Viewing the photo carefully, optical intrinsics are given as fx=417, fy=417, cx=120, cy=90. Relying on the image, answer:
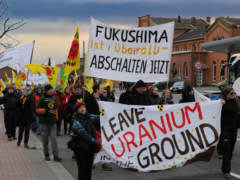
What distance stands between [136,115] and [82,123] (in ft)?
4.68

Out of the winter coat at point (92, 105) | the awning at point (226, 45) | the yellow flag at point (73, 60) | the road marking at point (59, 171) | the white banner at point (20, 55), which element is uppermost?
the awning at point (226, 45)

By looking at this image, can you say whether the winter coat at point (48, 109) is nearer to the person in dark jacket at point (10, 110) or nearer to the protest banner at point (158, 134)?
the protest banner at point (158, 134)

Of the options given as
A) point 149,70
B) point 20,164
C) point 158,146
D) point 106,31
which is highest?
point 106,31

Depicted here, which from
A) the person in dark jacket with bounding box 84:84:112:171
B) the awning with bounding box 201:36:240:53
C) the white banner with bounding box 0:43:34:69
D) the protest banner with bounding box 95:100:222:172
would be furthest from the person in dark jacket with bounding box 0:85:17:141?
the awning with bounding box 201:36:240:53

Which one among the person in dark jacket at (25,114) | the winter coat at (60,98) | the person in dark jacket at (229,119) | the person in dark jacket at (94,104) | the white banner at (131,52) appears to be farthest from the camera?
the winter coat at (60,98)

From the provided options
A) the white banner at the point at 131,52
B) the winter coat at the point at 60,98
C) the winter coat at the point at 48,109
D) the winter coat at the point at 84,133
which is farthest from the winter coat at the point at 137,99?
the winter coat at the point at 60,98

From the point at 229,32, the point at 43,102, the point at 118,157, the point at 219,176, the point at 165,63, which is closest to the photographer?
the point at 118,157

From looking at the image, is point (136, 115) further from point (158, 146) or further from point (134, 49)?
point (134, 49)

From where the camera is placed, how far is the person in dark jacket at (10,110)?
42.5 feet

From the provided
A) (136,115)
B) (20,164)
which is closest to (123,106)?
(136,115)

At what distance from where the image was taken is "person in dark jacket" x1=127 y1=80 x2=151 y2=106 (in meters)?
8.19

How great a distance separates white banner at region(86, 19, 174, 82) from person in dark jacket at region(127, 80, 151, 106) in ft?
1.51

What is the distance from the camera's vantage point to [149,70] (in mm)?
8617

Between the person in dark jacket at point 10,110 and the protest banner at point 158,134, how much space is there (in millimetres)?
6531
